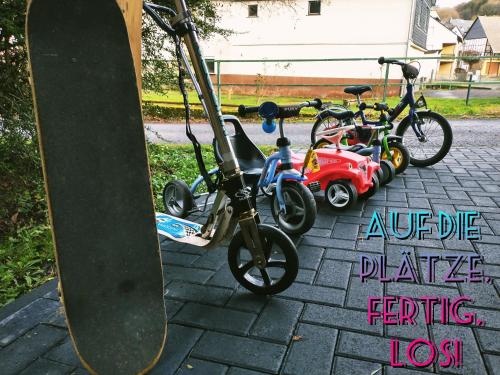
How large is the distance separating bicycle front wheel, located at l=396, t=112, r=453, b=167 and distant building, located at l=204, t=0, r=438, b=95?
11.4m

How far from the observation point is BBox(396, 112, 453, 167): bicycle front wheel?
5.15 metres

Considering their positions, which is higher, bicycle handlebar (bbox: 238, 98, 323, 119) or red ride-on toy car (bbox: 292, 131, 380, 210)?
bicycle handlebar (bbox: 238, 98, 323, 119)

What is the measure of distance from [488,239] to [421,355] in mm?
1618

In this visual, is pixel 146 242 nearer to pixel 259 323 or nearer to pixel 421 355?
pixel 259 323

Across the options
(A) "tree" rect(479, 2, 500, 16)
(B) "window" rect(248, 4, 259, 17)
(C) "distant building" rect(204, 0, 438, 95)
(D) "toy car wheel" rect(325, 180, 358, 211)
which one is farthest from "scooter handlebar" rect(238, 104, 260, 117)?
(A) "tree" rect(479, 2, 500, 16)

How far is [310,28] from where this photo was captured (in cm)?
1923

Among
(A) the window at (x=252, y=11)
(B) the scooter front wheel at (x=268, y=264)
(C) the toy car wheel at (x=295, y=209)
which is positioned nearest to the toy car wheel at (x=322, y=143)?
(C) the toy car wheel at (x=295, y=209)

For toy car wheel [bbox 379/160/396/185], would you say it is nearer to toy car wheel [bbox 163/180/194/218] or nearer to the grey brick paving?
toy car wheel [bbox 163/180/194/218]

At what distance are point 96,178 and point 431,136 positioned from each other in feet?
15.4

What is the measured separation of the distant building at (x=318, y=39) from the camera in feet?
58.2

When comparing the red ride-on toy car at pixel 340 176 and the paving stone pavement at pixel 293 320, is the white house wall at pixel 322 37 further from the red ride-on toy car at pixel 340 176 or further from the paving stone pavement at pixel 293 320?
→ the paving stone pavement at pixel 293 320

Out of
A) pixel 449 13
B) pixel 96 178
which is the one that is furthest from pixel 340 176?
pixel 449 13

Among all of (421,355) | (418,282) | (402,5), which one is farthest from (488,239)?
(402,5)

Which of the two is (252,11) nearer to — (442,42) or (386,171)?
(386,171)
